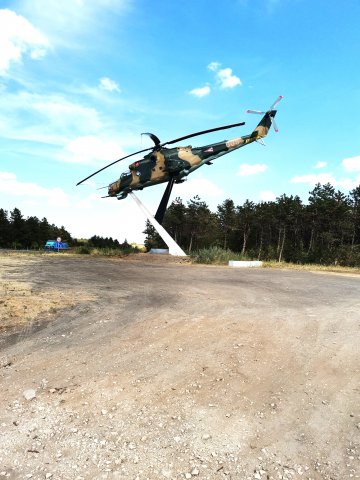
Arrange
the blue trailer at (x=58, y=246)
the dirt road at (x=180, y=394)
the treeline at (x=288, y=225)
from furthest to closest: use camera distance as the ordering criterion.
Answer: the treeline at (x=288, y=225)
the blue trailer at (x=58, y=246)
the dirt road at (x=180, y=394)

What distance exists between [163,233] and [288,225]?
3490 centimetres

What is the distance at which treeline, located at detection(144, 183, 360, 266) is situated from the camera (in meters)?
53.3

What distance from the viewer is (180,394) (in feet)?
14.9

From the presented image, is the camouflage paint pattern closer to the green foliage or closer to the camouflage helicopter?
the camouflage helicopter

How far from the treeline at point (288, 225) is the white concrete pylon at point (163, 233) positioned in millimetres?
22633

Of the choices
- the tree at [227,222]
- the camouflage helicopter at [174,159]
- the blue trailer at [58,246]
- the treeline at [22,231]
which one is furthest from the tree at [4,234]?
the camouflage helicopter at [174,159]

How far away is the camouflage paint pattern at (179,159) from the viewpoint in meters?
28.9

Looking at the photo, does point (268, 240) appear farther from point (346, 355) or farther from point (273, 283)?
point (346, 355)

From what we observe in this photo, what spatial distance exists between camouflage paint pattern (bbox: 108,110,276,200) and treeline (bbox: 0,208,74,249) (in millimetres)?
60458

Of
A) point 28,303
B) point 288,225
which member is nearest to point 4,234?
point 288,225

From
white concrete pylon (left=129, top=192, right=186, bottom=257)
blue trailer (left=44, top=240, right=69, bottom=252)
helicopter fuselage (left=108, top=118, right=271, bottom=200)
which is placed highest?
helicopter fuselage (left=108, top=118, right=271, bottom=200)

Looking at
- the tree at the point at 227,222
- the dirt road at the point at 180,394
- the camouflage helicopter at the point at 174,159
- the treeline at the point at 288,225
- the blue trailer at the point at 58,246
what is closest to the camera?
the dirt road at the point at 180,394

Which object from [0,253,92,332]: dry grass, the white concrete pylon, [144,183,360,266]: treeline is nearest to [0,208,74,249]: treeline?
[144,183,360,266]: treeline

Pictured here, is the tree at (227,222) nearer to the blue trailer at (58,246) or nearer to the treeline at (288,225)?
the treeline at (288,225)
